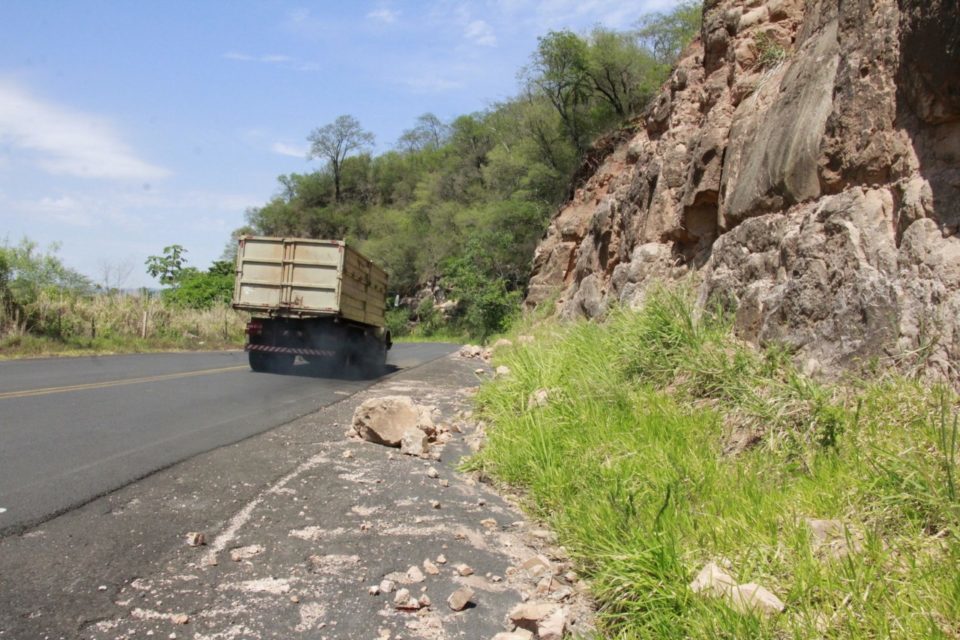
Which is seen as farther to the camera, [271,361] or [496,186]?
[496,186]

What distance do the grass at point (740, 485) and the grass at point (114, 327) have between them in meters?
16.7

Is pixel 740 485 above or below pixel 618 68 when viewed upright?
below

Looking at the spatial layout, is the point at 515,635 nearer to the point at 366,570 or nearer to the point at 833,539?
the point at 366,570

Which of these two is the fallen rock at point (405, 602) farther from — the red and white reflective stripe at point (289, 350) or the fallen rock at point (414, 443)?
the red and white reflective stripe at point (289, 350)

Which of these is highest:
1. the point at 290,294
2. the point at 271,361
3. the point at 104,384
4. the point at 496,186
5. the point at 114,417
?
the point at 496,186

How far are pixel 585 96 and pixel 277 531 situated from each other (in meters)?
33.6

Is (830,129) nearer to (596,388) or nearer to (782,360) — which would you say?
(782,360)

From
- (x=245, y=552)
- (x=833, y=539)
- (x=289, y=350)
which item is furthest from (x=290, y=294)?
(x=833, y=539)

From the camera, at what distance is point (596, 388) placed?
7.65 m

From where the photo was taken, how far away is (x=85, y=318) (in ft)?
79.6

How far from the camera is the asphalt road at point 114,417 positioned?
5680 millimetres

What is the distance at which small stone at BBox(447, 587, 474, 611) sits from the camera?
3861 millimetres

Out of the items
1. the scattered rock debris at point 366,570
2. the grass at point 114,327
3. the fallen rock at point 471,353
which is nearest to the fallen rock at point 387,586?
the scattered rock debris at point 366,570

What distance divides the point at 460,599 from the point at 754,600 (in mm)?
1497
